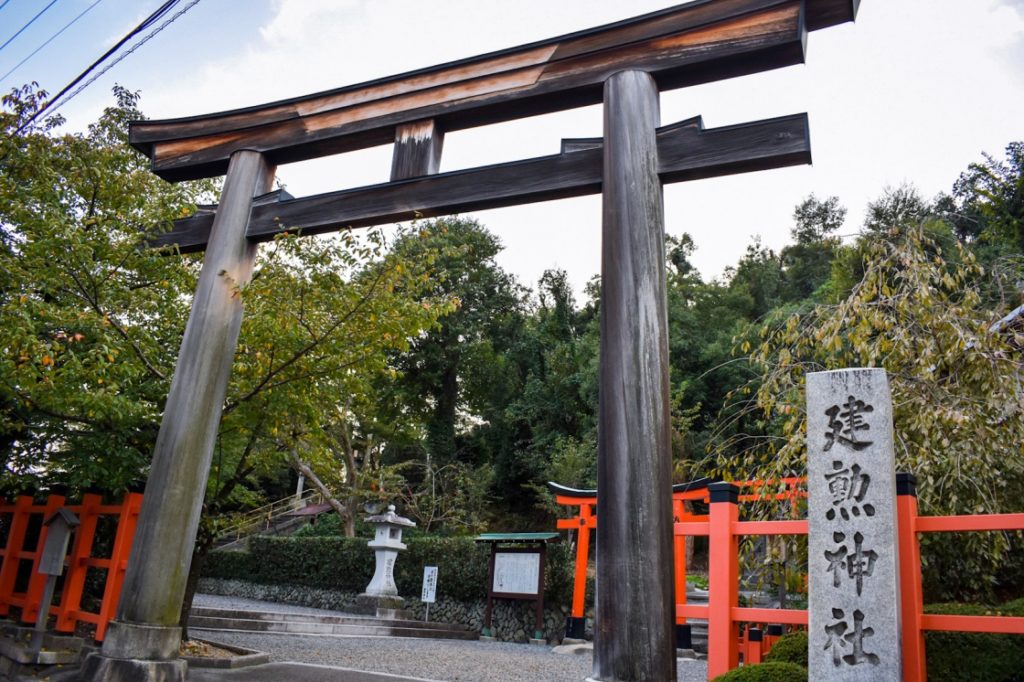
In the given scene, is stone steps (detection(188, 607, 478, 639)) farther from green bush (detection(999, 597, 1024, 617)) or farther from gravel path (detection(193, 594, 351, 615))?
green bush (detection(999, 597, 1024, 617))

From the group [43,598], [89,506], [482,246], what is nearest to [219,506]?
[89,506]

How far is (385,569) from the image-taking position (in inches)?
558

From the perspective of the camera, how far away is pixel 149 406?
638cm

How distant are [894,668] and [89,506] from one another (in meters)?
6.76

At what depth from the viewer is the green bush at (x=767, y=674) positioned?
3.45 metres

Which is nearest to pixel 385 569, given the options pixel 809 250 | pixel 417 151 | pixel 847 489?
pixel 417 151

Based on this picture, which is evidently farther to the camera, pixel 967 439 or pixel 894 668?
pixel 967 439

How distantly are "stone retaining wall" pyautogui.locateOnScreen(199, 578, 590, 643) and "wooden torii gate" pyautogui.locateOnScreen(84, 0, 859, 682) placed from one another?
9.37 meters

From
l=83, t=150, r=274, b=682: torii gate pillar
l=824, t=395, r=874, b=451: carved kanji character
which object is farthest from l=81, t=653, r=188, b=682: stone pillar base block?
l=824, t=395, r=874, b=451: carved kanji character

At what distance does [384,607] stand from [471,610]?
5.85 ft

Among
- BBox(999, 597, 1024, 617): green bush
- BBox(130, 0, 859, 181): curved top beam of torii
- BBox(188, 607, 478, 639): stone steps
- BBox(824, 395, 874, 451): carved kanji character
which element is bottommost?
BBox(188, 607, 478, 639): stone steps

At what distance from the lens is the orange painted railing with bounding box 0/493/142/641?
585 centimetres

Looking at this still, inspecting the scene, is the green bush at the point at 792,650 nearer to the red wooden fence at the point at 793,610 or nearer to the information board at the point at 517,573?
the red wooden fence at the point at 793,610

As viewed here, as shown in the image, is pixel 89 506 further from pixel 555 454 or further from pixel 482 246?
pixel 482 246
